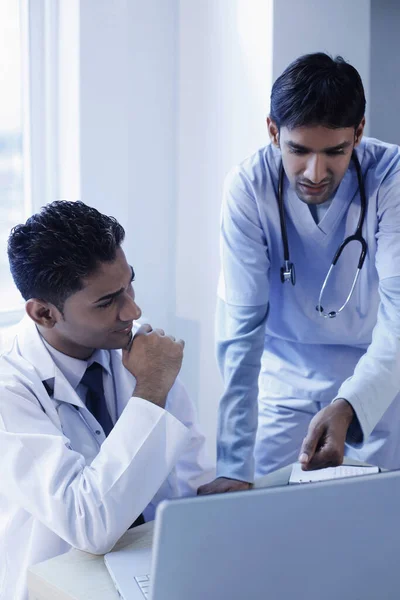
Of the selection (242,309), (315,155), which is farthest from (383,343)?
(315,155)

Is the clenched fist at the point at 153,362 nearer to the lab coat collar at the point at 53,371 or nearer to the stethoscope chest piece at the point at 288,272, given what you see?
the lab coat collar at the point at 53,371

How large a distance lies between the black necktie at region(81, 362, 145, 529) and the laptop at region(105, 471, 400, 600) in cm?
74

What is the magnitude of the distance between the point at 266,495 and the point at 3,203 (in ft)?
6.32

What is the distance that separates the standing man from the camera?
160 centimetres

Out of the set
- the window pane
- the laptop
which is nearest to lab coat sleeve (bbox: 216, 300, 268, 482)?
the laptop

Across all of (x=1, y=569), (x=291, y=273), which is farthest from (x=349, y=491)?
(x=291, y=273)

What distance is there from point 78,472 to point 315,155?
2.57 ft

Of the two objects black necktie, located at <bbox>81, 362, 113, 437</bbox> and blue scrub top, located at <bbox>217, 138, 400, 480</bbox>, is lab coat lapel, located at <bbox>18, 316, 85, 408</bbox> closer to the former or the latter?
black necktie, located at <bbox>81, 362, 113, 437</bbox>

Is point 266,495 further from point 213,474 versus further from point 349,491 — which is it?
point 213,474

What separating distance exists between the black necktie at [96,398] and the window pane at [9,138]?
1.02 m

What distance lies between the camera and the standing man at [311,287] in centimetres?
160

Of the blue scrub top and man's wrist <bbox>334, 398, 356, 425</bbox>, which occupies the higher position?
the blue scrub top

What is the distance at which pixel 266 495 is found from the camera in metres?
0.73

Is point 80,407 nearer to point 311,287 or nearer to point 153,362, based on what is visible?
point 153,362
